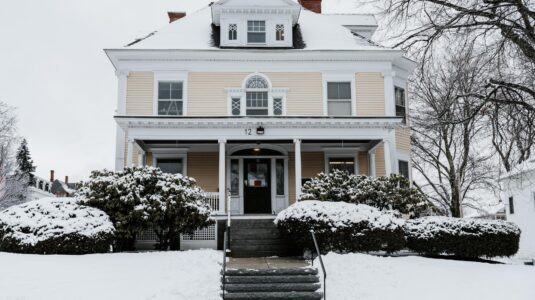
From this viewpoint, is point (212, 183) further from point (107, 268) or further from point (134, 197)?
point (107, 268)

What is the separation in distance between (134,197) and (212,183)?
6.16 metres

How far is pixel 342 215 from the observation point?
508 inches

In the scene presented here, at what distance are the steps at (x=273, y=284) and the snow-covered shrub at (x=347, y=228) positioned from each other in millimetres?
1710

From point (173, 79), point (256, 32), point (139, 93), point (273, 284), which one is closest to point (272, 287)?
point (273, 284)

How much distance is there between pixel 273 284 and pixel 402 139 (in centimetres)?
1156

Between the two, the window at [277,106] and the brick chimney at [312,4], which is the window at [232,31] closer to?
the window at [277,106]

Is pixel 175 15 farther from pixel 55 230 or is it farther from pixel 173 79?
pixel 55 230

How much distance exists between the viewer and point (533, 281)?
11430 mm

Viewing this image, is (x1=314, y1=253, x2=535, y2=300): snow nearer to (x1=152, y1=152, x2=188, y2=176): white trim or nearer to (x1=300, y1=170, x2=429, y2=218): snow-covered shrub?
(x1=300, y1=170, x2=429, y2=218): snow-covered shrub

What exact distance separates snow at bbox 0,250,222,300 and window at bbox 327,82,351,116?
29.7ft

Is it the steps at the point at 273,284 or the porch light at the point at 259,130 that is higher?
the porch light at the point at 259,130

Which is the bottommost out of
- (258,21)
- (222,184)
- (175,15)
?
(222,184)

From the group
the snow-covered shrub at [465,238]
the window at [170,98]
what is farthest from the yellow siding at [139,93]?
the snow-covered shrub at [465,238]

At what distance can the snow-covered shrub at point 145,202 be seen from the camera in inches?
503
